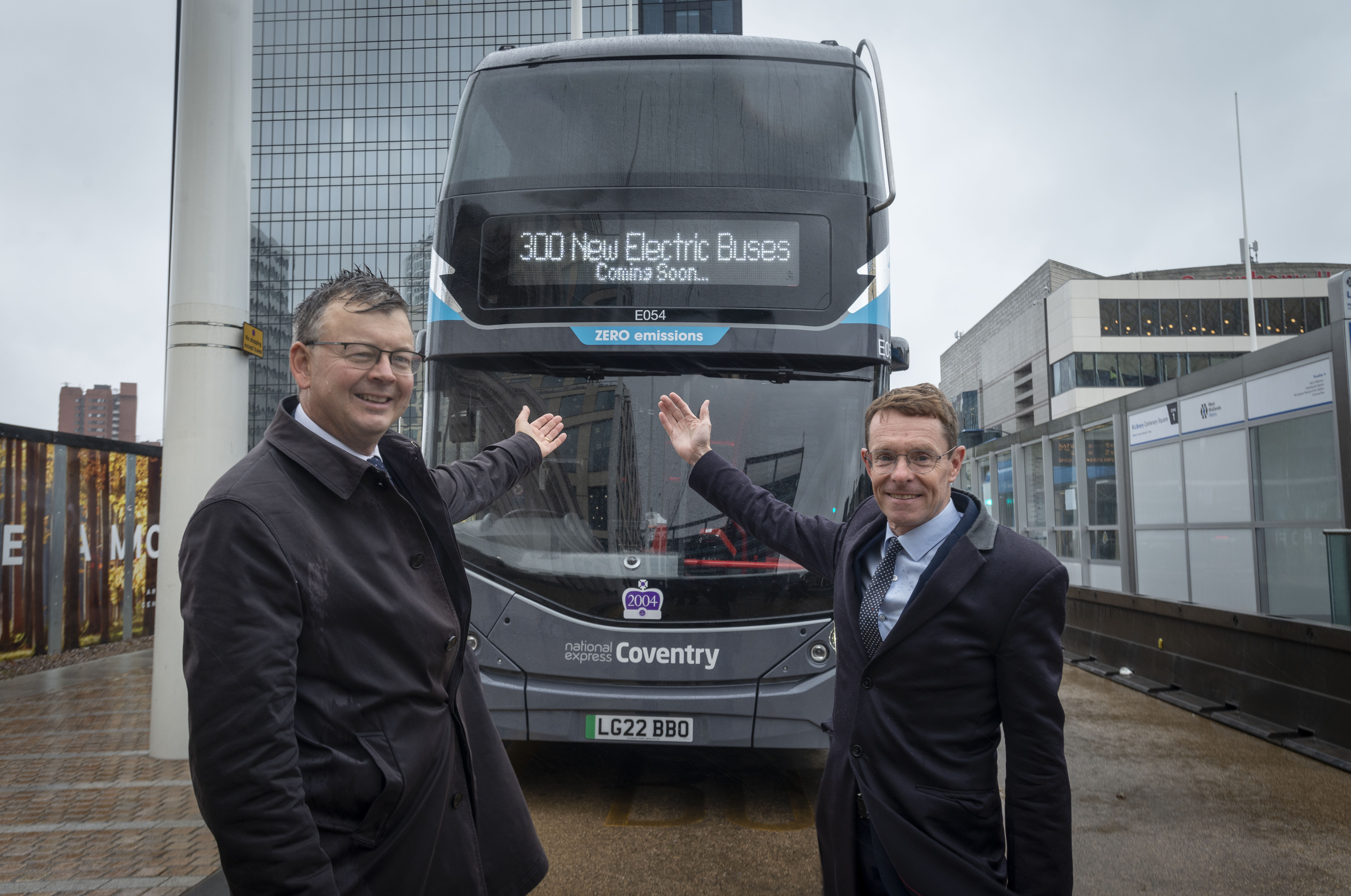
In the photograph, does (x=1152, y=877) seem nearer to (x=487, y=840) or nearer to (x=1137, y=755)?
(x=1137, y=755)

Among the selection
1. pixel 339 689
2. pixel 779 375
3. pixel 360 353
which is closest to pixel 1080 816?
pixel 779 375

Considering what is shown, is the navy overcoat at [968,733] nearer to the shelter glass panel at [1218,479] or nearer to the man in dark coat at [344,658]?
the man in dark coat at [344,658]

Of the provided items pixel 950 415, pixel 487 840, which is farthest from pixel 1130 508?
pixel 487 840

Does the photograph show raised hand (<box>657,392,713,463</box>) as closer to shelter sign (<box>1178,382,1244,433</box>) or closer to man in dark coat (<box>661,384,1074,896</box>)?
man in dark coat (<box>661,384,1074,896</box>)

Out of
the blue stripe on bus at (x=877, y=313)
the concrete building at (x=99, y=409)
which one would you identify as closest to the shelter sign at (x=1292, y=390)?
the blue stripe on bus at (x=877, y=313)

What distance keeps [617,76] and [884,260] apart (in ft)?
6.40

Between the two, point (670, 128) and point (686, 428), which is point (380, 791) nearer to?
point (686, 428)

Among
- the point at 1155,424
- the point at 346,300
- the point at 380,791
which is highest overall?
the point at 1155,424

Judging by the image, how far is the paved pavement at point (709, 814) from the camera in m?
4.27

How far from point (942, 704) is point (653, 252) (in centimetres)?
360

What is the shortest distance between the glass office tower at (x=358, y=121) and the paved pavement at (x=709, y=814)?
5583 cm

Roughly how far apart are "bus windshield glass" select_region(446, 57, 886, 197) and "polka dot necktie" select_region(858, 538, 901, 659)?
3.34m

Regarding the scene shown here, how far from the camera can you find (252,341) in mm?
6457

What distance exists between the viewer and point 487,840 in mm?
2279
